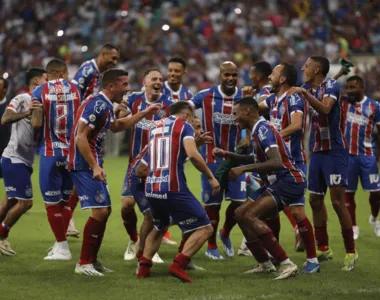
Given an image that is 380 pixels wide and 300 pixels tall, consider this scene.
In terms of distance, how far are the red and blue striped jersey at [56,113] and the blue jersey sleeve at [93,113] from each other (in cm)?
127

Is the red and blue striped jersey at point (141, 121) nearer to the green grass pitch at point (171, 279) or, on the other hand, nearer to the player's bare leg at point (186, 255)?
the green grass pitch at point (171, 279)

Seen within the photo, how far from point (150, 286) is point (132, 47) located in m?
21.0

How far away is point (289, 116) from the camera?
9594 millimetres

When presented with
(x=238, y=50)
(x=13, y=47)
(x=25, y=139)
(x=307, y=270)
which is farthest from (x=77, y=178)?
(x=13, y=47)

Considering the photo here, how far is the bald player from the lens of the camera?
1066cm

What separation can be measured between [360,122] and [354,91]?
58 cm

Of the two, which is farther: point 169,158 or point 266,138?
point 266,138

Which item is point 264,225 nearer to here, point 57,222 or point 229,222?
point 229,222

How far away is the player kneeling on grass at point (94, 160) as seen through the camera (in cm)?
888

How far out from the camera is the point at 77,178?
29.8 feet

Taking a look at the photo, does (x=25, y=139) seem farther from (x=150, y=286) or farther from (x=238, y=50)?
(x=238, y=50)

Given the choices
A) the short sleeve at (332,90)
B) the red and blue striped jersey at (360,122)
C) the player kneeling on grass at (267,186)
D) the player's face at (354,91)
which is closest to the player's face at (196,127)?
the player kneeling on grass at (267,186)

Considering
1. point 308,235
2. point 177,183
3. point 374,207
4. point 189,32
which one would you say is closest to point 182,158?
point 177,183

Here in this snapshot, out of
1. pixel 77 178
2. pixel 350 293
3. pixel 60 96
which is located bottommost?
pixel 350 293
